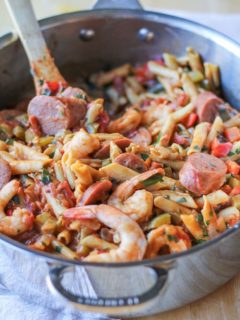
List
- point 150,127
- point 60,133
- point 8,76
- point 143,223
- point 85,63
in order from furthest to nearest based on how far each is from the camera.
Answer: point 85,63 → point 8,76 → point 150,127 → point 60,133 → point 143,223

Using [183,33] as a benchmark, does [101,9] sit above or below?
above

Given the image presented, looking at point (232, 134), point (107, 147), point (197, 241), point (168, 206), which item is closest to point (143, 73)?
point (232, 134)

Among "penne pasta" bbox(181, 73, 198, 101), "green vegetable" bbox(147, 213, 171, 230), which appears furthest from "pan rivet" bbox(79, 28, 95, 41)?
"green vegetable" bbox(147, 213, 171, 230)

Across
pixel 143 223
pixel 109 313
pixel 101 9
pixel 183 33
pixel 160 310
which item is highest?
pixel 101 9

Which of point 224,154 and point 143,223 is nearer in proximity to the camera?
point 143,223

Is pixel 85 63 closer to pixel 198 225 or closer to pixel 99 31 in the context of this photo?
pixel 99 31

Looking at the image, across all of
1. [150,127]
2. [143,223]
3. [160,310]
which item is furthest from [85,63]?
[160,310]

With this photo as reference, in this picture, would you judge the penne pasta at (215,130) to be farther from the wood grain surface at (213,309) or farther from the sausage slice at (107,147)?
the wood grain surface at (213,309)
